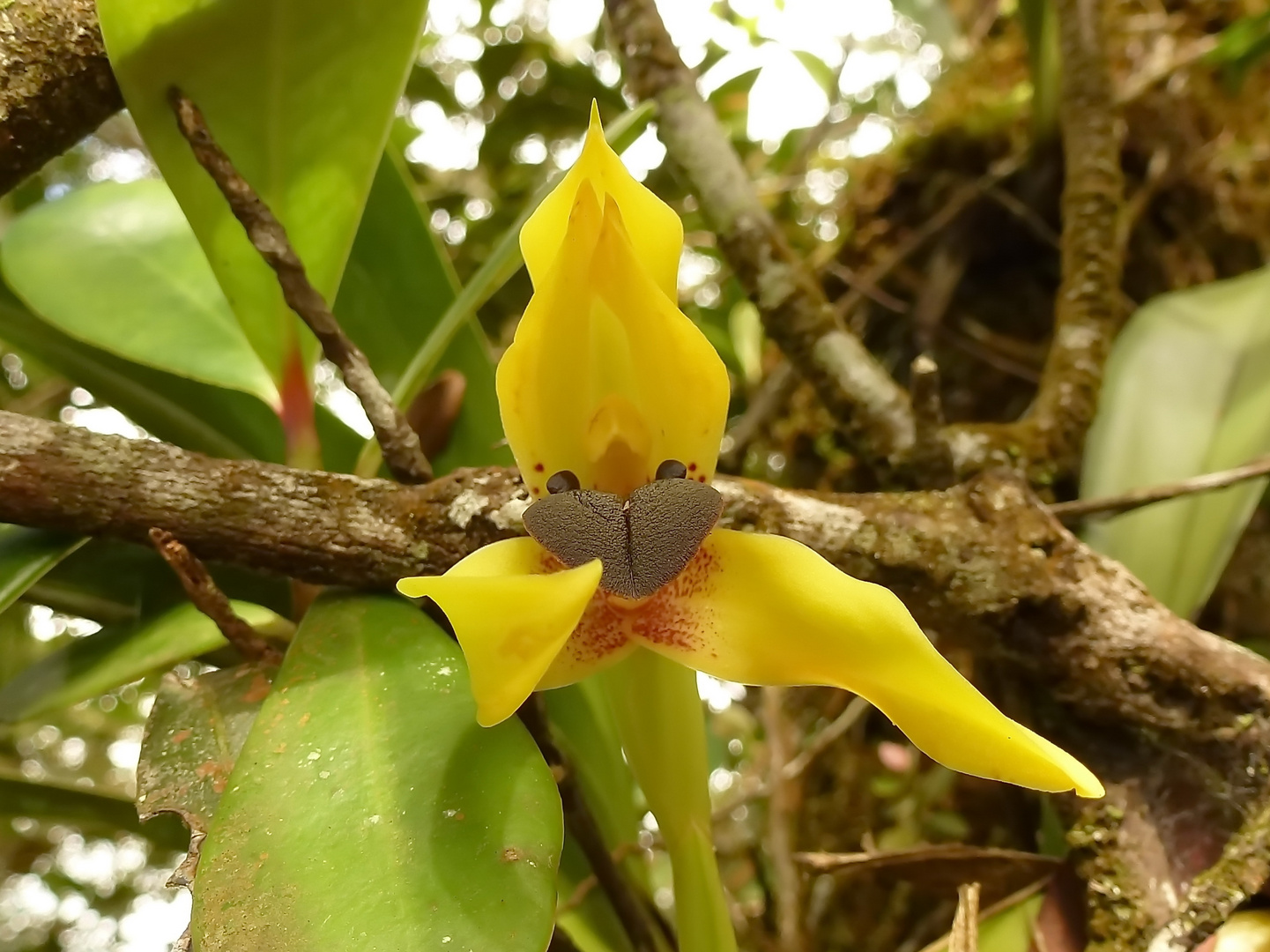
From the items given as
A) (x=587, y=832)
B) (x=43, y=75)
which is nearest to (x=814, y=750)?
(x=587, y=832)

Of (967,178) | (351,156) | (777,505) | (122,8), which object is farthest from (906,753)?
(122,8)

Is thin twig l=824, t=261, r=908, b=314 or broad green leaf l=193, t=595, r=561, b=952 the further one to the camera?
thin twig l=824, t=261, r=908, b=314

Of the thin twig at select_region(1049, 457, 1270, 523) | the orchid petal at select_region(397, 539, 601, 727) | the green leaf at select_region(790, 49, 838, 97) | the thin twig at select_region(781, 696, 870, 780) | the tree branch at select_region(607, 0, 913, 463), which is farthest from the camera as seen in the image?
the green leaf at select_region(790, 49, 838, 97)

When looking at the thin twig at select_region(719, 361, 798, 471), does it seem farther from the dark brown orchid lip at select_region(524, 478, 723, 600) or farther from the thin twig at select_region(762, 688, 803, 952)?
the dark brown orchid lip at select_region(524, 478, 723, 600)

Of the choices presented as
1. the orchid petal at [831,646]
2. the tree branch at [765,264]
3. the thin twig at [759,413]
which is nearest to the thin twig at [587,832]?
the orchid petal at [831,646]

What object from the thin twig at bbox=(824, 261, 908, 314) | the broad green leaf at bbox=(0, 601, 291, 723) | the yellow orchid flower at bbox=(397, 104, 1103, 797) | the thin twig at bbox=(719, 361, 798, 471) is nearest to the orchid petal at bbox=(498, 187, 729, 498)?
the yellow orchid flower at bbox=(397, 104, 1103, 797)

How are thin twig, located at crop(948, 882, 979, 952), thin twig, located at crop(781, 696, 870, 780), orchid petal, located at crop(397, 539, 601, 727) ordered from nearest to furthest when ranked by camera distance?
orchid petal, located at crop(397, 539, 601, 727) < thin twig, located at crop(948, 882, 979, 952) < thin twig, located at crop(781, 696, 870, 780)

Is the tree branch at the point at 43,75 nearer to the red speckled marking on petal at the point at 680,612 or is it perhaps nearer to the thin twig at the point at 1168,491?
the red speckled marking on petal at the point at 680,612
